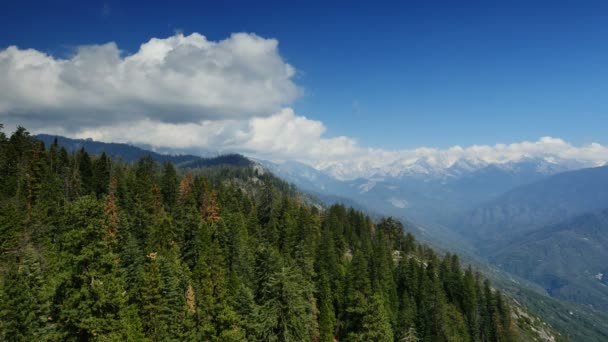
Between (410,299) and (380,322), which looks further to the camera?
(410,299)

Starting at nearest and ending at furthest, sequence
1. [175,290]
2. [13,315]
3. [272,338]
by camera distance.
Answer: [13,315]
[272,338]
[175,290]

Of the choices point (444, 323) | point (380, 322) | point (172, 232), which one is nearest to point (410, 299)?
point (444, 323)

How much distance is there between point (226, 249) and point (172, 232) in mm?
10997

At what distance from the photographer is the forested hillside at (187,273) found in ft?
87.7

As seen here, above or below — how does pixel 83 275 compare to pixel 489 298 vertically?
above

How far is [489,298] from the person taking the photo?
114 m

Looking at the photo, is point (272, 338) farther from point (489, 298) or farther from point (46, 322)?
point (489, 298)

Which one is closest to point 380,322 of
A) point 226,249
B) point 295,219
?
point 226,249

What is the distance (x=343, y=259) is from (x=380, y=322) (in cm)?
4768

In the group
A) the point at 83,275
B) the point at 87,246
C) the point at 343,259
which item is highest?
the point at 87,246

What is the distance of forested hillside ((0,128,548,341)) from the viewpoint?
26.7 m

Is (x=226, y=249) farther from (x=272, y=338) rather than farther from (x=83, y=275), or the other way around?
(x=83, y=275)

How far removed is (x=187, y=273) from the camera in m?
56.2

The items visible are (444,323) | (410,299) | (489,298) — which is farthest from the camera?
(489,298)
